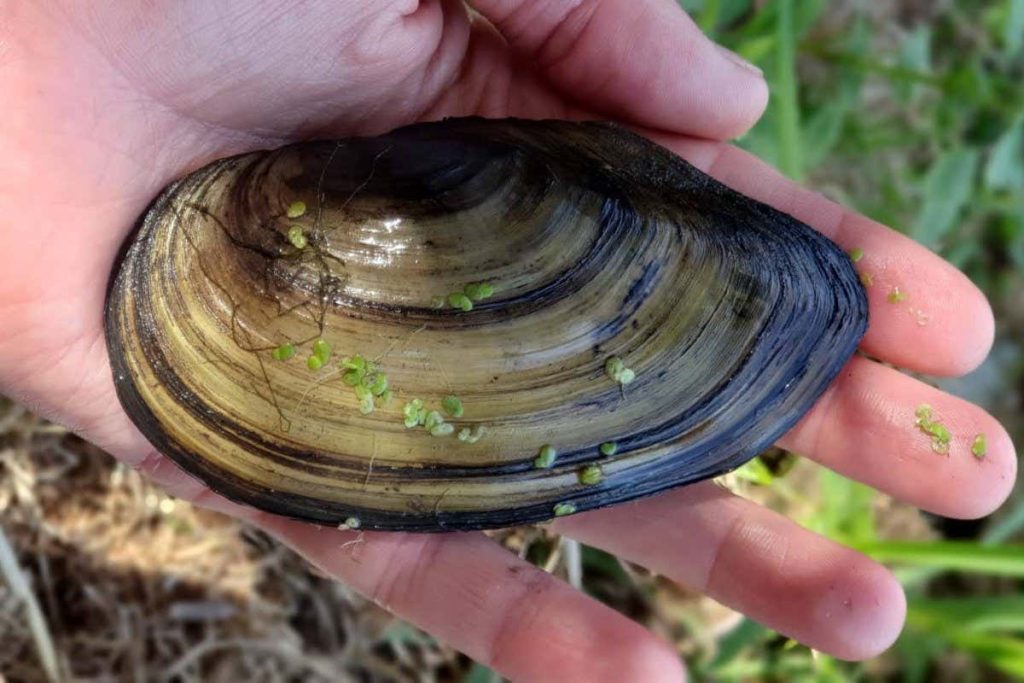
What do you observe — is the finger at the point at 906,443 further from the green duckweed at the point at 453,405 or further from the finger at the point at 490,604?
the green duckweed at the point at 453,405

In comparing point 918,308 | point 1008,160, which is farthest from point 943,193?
point 918,308

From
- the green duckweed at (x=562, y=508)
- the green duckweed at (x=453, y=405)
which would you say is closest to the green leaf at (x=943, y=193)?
the green duckweed at (x=562, y=508)

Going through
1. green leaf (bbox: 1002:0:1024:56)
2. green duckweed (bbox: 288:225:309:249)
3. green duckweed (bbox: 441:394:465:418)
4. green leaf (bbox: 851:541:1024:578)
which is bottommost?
green leaf (bbox: 851:541:1024:578)

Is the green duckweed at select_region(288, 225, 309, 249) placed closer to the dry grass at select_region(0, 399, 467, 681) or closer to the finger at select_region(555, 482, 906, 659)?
the finger at select_region(555, 482, 906, 659)

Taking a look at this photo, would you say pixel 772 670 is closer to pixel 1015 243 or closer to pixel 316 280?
pixel 1015 243

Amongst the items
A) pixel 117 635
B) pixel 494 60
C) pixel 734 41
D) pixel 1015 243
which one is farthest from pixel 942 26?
pixel 117 635

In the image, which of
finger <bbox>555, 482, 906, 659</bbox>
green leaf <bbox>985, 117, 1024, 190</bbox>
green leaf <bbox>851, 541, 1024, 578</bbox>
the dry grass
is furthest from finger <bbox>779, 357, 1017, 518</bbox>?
the dry grass

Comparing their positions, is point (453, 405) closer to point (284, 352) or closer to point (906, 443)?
point (284, 352)
